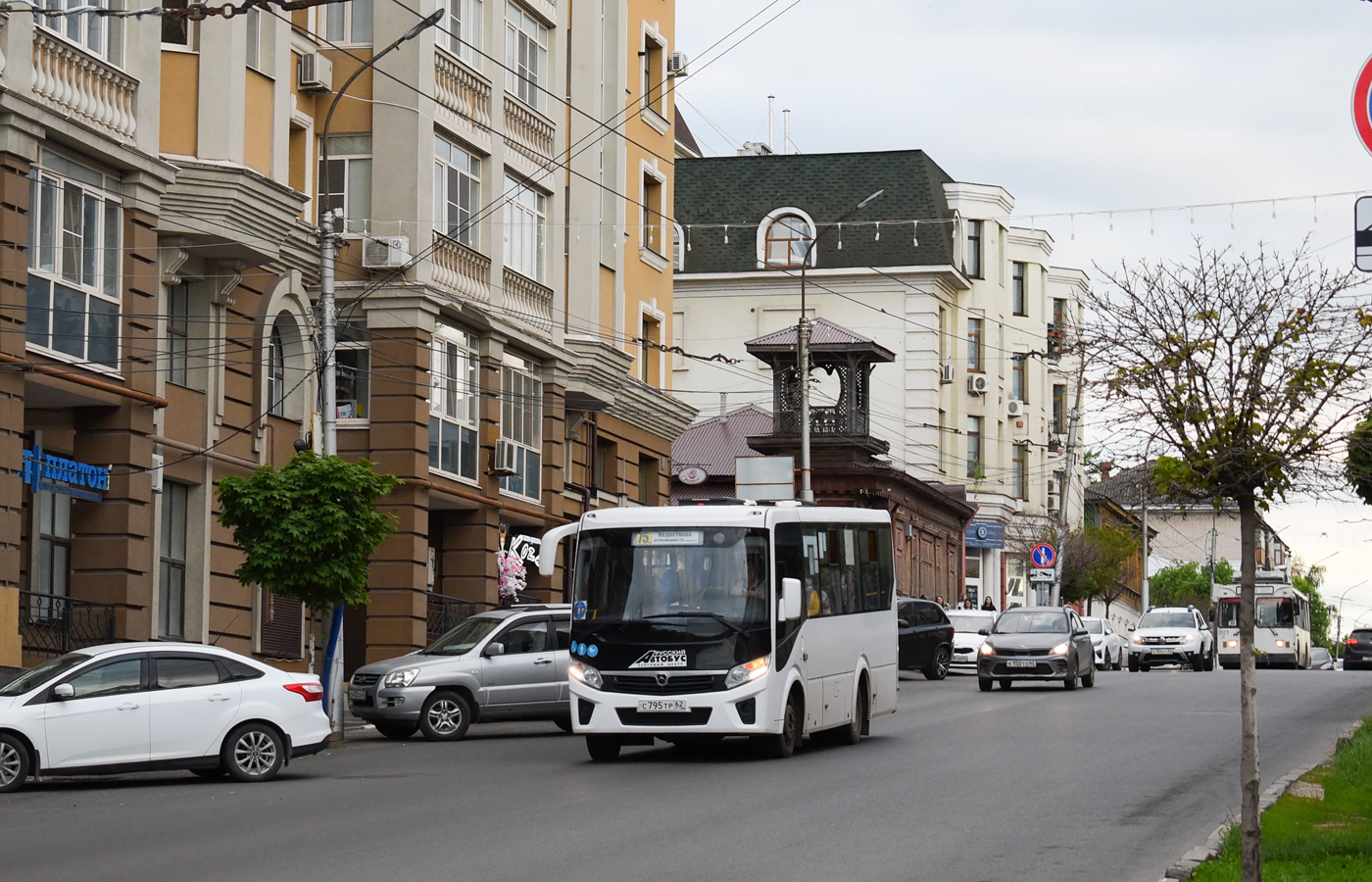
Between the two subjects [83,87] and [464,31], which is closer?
[83,87]

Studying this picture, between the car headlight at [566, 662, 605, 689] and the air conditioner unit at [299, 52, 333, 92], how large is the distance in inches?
609

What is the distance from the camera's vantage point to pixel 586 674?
2106cm

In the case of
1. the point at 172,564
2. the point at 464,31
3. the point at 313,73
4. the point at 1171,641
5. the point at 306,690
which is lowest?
the point at 1171,641

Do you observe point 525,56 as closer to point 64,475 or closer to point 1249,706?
point 64,475

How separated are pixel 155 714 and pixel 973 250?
63565 mm

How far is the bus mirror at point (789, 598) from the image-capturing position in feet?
68.5

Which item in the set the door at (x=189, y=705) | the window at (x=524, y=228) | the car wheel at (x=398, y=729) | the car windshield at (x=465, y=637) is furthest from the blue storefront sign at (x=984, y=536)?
the door at (x=189, y=705)

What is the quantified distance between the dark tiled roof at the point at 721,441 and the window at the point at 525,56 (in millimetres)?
24114

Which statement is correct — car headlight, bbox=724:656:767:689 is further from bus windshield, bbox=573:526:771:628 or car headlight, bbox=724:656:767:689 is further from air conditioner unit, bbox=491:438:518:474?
air conditioner unit, bbox=491:438:518:474

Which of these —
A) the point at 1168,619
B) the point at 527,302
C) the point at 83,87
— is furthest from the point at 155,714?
the point at 1168,619

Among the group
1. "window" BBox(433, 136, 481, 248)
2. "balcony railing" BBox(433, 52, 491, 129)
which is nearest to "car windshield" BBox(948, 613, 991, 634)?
"window" BBox(433, 136, 481, 248)

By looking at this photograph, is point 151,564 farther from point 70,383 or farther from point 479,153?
point 479,153

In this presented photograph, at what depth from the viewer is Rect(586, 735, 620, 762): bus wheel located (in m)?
21.4

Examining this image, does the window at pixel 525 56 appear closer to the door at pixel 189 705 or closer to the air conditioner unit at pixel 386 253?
the air conditioner unit at pixel 386 253
